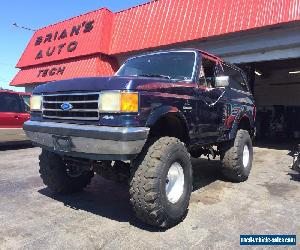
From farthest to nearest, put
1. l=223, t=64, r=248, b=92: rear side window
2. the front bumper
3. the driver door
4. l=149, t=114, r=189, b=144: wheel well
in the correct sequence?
l=223, t=64, r=248, b=92: rear side window → the driver door → l=149, t=114, r=189, b=144: wheel well → the front bumper

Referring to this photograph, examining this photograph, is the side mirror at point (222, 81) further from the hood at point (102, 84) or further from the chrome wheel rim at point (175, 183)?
the chrome wheel rim at point (175, 183)

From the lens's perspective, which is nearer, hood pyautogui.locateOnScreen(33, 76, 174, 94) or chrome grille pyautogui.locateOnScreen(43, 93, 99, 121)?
hood pyautogui.locateOnScreen(33, 76, 174, 94)

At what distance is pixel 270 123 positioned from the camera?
65.9 ft

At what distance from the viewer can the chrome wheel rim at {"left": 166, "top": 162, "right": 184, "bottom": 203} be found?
4.36 meters

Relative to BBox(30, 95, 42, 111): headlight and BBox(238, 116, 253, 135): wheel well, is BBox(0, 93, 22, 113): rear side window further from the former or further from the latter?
BBox(238, 116, 253, 135): wheel well

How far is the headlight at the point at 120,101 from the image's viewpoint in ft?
12.4

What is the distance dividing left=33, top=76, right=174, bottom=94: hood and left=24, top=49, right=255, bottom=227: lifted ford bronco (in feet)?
0.04

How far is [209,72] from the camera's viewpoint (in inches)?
230

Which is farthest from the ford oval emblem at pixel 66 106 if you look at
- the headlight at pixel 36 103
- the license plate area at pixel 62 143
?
the headlight at pixel 36 103

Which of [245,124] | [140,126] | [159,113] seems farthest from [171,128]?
[245,124]

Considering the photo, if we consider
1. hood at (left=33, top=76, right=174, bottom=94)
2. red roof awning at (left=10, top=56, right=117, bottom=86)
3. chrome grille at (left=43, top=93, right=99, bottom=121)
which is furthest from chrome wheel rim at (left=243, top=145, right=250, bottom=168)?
red roof awning at (left=10, top=56, right=117, bottom=86)

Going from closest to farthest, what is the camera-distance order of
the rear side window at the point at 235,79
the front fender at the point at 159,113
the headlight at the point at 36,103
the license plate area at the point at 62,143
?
1. the front fender at the point at 159,113
2. the license plate area at the point at 62,143
3. the headlight at the point at 36,103
4. the rear side window at the point at 235,79

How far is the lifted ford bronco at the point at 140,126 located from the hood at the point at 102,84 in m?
0.01

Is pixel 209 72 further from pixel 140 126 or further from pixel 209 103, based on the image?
pixel 140 126
